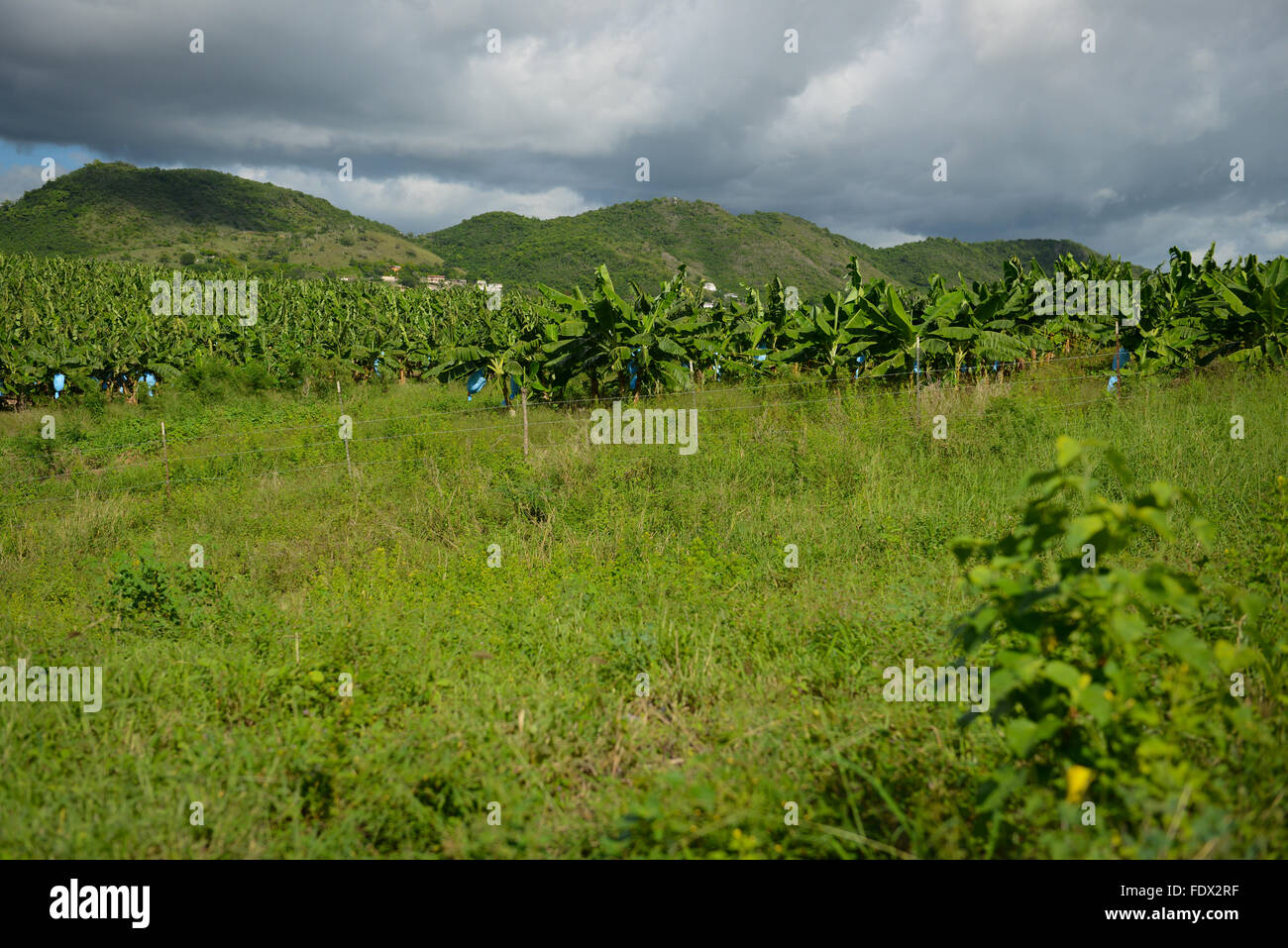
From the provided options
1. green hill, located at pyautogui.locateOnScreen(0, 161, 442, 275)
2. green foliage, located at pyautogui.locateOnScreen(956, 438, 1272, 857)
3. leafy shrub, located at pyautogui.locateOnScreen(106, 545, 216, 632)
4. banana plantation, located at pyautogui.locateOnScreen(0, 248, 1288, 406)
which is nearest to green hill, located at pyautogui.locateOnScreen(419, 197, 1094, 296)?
green hill, located at pyautogui.locateOnScreen(0, 161, 442, 275)

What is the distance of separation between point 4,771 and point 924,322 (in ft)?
40.9

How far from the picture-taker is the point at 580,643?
451cm

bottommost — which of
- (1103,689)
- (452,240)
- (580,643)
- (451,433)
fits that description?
(580,643)

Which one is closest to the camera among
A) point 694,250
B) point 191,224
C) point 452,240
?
point 694,250

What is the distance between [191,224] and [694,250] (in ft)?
256

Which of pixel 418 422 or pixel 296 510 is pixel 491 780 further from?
pixel 418 422

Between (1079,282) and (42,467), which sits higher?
(1079,282)

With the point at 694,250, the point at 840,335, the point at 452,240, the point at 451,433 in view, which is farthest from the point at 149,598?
the point at 452,240

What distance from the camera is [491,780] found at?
304 cm

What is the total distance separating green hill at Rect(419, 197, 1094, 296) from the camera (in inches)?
2394

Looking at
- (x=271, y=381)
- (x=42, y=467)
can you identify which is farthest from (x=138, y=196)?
(x=42, y=467)

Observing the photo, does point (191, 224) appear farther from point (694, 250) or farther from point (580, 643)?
point (580, 643)

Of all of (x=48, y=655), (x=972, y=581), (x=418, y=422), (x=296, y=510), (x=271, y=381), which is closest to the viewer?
(x=972, y=581)

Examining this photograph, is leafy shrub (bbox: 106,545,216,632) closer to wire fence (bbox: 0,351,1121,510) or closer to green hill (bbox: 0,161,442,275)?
wire fence (bbox: 0,351,1121,510)
